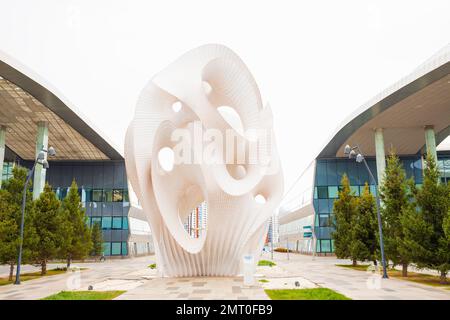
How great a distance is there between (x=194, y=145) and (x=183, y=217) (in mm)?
5339

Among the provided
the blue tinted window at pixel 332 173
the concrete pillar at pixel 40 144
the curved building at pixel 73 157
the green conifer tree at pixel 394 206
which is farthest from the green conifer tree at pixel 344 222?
the concrete pillar at pixel 40 144

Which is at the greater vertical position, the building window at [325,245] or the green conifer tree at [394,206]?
the green conifer tree at [394,206]

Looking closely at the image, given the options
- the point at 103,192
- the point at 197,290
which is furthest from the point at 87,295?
the point at 103,192

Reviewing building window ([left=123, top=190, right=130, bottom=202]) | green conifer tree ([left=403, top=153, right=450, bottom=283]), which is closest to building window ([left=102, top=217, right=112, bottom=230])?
building window ([left=123, top=190, right=130, bottom=202])

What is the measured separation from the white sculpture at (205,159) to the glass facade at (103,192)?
30.9 metres

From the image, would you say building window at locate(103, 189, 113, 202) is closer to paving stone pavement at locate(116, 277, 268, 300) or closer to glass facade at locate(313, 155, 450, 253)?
glass facade at locate(313, 155, 450, 253)

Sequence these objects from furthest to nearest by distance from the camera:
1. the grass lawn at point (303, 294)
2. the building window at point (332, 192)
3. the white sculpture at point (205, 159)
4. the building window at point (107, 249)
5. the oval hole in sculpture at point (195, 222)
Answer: the oval hole in sculpture at point (195, 222) → the building window at point (332, 192) → the building window at point (107, 249) → the white sculpture at point (205, 159) → the grass lawn at point (303, 294)

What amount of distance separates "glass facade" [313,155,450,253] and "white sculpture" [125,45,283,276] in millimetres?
31643

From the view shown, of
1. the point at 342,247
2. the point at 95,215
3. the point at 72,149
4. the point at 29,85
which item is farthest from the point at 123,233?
the point at 342,247

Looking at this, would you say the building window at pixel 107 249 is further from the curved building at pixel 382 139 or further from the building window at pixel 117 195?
the curved building at pixel 382 139

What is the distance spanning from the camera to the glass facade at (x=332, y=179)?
5019cm

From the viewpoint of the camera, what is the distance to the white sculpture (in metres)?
18.9

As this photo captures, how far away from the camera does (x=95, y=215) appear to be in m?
49.9
